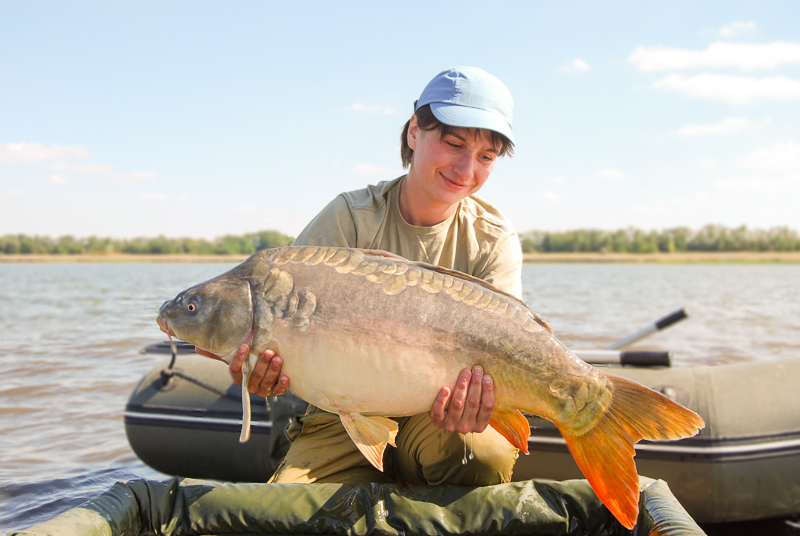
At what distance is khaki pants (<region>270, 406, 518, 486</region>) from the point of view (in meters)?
2.64

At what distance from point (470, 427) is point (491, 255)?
3.02 ft

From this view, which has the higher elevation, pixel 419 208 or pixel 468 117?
pixel 468 117

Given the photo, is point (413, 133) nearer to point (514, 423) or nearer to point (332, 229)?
point (332, 229)

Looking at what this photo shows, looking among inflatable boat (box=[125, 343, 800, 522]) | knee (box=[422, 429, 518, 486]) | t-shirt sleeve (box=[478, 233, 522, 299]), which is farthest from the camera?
inflatable boat (box=[125, 343, 800, 522])

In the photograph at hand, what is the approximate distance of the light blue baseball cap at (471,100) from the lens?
8.84 feet

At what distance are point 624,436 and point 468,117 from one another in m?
1.41

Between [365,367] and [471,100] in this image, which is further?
[471,100]

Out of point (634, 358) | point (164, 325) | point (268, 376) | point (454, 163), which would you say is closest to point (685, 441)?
point (634, 358)

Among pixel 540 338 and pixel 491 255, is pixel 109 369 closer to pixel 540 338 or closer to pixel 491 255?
pixel 491 255

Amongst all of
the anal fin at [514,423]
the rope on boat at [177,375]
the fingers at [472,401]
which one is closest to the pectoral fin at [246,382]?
the fingers at [472,401]

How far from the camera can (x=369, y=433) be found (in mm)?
2311

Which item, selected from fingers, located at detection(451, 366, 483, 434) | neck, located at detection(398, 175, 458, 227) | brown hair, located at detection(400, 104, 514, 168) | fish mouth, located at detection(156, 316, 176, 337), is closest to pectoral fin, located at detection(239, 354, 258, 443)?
fish mouth, located at detection(156, 316, 176, 337)

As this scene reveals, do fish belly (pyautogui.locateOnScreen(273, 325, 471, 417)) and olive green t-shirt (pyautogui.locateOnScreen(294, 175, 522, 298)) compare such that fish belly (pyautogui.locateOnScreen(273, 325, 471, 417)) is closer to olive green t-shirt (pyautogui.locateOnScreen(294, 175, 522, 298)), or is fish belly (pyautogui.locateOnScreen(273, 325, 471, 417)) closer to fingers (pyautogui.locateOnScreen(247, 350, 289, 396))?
fingers (pyautogui.locateOnScreen(247, 350, 289, 396))

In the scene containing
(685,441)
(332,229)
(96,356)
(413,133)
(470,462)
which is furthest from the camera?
(96,356)
